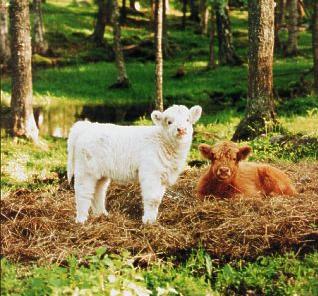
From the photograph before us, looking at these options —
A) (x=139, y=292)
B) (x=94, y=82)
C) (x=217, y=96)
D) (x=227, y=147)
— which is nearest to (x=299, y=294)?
(x=139, y=292)

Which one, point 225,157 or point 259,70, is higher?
point 259,70

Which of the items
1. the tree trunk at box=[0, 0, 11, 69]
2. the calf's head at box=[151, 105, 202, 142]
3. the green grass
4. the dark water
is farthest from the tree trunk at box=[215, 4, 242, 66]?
the green grass

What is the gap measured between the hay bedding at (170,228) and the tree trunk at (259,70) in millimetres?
5551

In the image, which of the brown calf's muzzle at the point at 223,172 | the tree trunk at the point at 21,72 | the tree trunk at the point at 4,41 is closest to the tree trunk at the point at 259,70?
the tree trunk at the point at 21,72

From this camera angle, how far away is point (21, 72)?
17.4 metres

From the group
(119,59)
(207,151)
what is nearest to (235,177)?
(207,151)

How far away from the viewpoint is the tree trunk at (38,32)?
37481 mm

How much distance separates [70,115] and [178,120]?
16.1m

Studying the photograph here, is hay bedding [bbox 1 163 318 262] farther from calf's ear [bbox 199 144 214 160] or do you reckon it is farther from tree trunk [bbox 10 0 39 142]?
tree trunk [bbox 10 0 39 142]

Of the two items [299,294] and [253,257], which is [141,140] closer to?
[253,257]

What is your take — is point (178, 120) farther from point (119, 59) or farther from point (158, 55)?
point (119, 59)

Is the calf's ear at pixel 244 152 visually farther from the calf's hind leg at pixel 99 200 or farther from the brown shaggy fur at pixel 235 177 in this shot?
the calf's hind leg at pixel 99 200

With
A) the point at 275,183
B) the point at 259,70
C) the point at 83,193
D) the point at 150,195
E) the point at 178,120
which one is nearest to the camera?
the point at 178,120

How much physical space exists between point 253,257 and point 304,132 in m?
7.81
